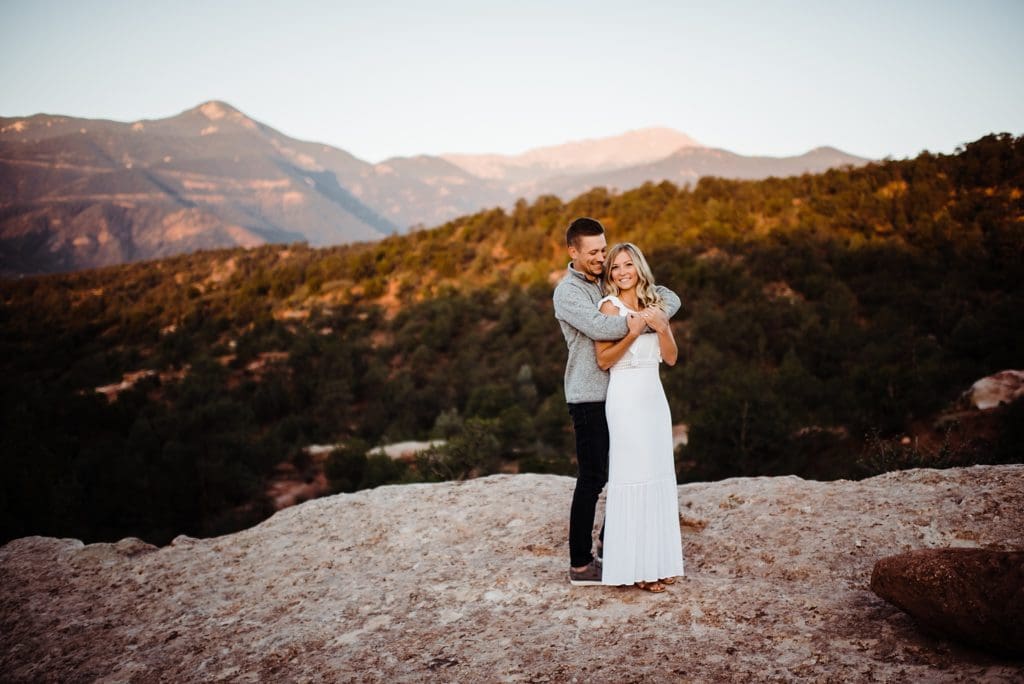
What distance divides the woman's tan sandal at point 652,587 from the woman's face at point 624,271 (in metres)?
1.80

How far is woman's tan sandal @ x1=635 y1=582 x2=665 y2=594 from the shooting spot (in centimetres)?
348

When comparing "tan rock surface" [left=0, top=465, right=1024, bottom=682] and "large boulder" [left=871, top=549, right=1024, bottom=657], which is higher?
"large boulder" [left=871, top=549, right=1024, bottom=657]

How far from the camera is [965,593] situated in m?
2.53

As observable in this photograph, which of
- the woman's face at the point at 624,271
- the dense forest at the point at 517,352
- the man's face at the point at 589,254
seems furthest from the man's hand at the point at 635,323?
the dense forest at the point at 517,352

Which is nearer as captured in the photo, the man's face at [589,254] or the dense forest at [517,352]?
the man's face at [589,254]

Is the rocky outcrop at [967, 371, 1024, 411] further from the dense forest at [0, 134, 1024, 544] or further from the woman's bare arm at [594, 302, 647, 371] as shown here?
the woman's bare arm at [594, 302, 647, 371]

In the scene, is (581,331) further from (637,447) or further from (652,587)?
(652,587)

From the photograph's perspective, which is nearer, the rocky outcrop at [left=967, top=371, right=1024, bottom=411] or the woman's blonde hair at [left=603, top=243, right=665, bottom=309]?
the woman's blonde hair at [left=603, top=243, right=665, bottom=309]

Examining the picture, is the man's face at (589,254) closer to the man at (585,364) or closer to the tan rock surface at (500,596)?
the man at (585,364)

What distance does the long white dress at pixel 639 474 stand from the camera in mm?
3361

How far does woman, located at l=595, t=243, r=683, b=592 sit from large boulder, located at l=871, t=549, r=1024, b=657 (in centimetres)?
115

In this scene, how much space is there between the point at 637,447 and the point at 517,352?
18.1 m

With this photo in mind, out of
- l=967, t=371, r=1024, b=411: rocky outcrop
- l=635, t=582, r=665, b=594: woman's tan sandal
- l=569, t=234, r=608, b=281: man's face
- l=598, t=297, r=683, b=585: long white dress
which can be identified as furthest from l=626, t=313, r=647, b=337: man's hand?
l=967, t=371, r=1024, b=411: rocky outcrop

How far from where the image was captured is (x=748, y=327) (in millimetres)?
18047
